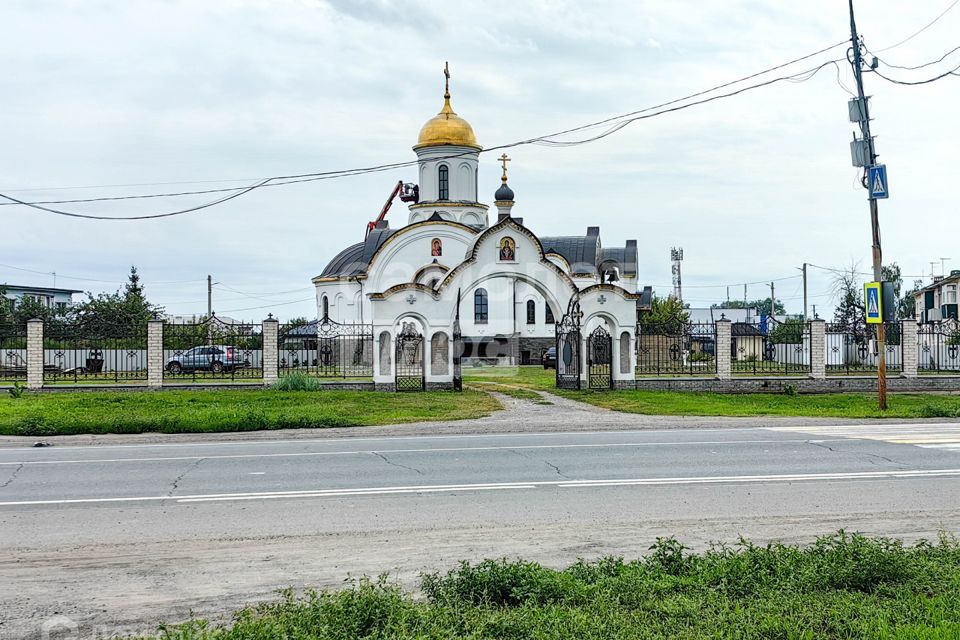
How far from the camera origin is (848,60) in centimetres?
2084

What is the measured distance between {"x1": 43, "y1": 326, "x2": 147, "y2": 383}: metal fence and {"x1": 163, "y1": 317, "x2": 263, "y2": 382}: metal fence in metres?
1.14

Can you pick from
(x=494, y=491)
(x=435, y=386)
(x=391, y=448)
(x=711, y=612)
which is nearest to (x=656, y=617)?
(x=711, y=612)

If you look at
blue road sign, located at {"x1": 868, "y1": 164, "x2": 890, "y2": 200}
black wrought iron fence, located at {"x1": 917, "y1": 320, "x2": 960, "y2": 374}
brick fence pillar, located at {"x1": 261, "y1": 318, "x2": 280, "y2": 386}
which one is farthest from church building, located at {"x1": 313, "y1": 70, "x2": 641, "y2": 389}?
black wrought iron fence, located at {"x1": 917, "y1": 320, "x2": 960, "y2": 374}

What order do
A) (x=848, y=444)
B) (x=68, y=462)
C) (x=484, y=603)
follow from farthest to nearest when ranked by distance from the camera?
1. (x=848, y=444)
2. (x=68, y=462)
3. (x=484, y=603)

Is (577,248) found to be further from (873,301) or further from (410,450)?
(410,450)

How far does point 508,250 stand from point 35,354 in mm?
14843

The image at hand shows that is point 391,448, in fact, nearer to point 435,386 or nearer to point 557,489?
point 557,489

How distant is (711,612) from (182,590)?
375cm

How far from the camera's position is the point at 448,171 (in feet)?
155

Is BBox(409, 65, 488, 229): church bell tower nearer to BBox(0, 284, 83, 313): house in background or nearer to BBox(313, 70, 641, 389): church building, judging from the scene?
BBox(313, 70, 641, 389): church building

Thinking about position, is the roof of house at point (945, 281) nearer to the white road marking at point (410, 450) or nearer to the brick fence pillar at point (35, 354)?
the white road marking at point (410, 450)

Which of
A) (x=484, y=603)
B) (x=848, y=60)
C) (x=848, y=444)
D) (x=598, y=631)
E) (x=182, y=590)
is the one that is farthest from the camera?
(x=848, y=60)

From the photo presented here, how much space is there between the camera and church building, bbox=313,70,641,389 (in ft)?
89.8

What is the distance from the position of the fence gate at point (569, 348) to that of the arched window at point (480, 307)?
58.9 feet
